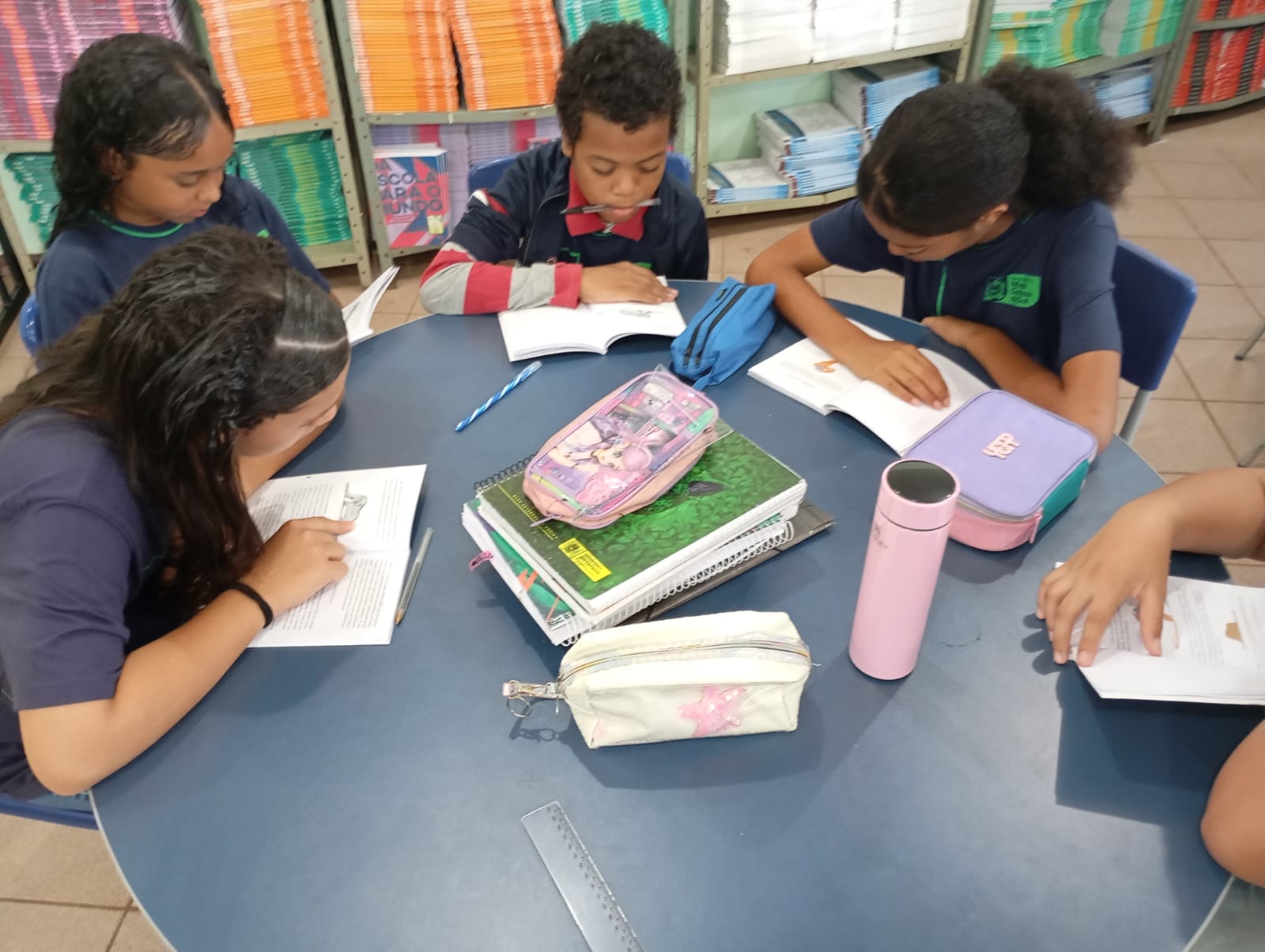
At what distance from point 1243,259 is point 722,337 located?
2.76 m

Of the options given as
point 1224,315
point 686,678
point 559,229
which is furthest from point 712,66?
point 686,678

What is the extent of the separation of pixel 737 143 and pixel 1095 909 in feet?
10.6

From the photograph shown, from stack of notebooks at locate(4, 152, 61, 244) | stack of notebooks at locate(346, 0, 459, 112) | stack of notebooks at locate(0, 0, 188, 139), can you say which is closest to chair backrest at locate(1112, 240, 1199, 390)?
stack of notebooks at locate(346, 0, 459, 112)

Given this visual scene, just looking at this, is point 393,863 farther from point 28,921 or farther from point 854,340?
point 28,921

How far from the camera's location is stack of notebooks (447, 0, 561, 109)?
2.72 metres

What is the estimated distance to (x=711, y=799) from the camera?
842mm

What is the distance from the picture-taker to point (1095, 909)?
76 cm

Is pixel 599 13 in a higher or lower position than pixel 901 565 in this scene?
higher

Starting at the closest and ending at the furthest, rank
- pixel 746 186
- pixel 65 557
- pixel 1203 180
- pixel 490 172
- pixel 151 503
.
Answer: pixel 65 557, pixel 151 503, pixel 490 172, pixel 746 186, pixel 1203 180

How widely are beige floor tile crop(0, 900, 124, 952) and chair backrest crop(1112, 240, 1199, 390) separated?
6.12 feet

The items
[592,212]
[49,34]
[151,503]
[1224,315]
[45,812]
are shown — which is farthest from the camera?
[1224,315]

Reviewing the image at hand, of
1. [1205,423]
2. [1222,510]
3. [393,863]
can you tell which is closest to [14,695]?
[393,863]

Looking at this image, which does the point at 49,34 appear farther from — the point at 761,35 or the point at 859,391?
the point at 859,391

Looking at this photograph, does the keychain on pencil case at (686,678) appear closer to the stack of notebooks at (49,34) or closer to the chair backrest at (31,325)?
the chair backrest at (31,325)
